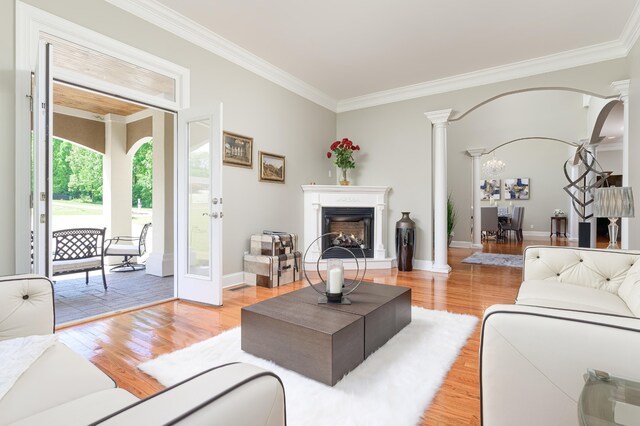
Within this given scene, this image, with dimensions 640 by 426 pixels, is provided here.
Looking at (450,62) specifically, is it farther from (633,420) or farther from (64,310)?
(64,310)

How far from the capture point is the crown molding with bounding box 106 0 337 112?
10.3 feet

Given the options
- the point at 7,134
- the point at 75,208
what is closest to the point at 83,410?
the point at 7,134

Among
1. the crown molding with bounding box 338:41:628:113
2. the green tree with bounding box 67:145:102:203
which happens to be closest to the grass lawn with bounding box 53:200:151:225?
the green tree with bounding box 67:145:102:203

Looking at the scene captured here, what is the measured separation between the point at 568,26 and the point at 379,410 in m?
4.28

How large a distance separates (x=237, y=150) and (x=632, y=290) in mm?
3826

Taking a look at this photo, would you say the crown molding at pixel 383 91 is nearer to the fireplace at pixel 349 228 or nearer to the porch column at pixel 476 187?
the fireplace at pixel 349 228

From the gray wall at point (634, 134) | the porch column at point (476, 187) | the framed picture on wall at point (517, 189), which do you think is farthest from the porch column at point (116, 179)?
the framed picture on wall at point (517, 189)

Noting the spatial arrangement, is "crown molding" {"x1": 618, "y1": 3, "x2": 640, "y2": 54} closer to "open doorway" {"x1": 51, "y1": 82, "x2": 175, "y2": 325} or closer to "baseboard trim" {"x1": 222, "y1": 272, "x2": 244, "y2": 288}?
"baseboard trim" {"x1": 222, "y1": 272, "x2": 244, "y2": 288}

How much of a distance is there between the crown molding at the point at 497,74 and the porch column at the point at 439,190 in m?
0.44

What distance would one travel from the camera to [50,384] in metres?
0.99

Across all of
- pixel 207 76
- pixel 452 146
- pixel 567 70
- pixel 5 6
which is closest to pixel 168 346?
pixel 5 6

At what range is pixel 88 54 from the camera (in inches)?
112

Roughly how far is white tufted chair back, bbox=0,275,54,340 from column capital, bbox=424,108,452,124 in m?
5.06

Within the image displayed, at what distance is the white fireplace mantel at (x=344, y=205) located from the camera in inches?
209
